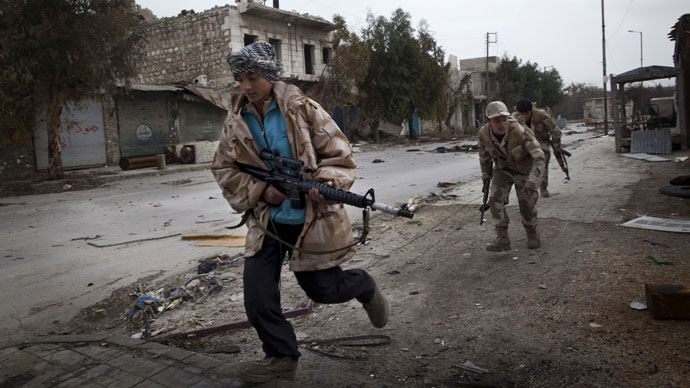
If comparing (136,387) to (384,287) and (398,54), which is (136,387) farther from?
(398,54)

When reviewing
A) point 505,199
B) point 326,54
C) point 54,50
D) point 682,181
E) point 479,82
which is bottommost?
point 682,181

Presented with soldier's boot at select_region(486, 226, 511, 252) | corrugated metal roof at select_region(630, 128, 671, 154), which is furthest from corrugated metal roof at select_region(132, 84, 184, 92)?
soldier's boot at select_region(486, 226, 511, 252)

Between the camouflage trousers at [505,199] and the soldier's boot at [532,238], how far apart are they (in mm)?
53

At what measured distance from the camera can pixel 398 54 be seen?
34469 mm

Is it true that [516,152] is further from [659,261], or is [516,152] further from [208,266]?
[208,266]

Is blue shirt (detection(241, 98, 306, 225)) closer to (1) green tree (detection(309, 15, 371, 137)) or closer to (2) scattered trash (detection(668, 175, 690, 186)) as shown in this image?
(2) scattered trash (detection(668, 175, 690, 186))

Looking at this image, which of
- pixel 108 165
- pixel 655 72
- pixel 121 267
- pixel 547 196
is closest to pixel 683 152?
pixel 655 72

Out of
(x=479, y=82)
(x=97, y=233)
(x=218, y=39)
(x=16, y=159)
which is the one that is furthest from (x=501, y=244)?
(x=479, y=82)

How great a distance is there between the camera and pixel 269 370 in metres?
2.56

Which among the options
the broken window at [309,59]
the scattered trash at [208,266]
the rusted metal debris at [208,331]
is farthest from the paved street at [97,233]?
the broken window at [309,59]

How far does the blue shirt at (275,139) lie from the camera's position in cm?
262

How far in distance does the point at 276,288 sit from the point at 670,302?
2347 millimetres

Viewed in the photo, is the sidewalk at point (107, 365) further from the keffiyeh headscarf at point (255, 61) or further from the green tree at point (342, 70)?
the green tree at point (342, 70)

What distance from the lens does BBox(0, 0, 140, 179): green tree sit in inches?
520
